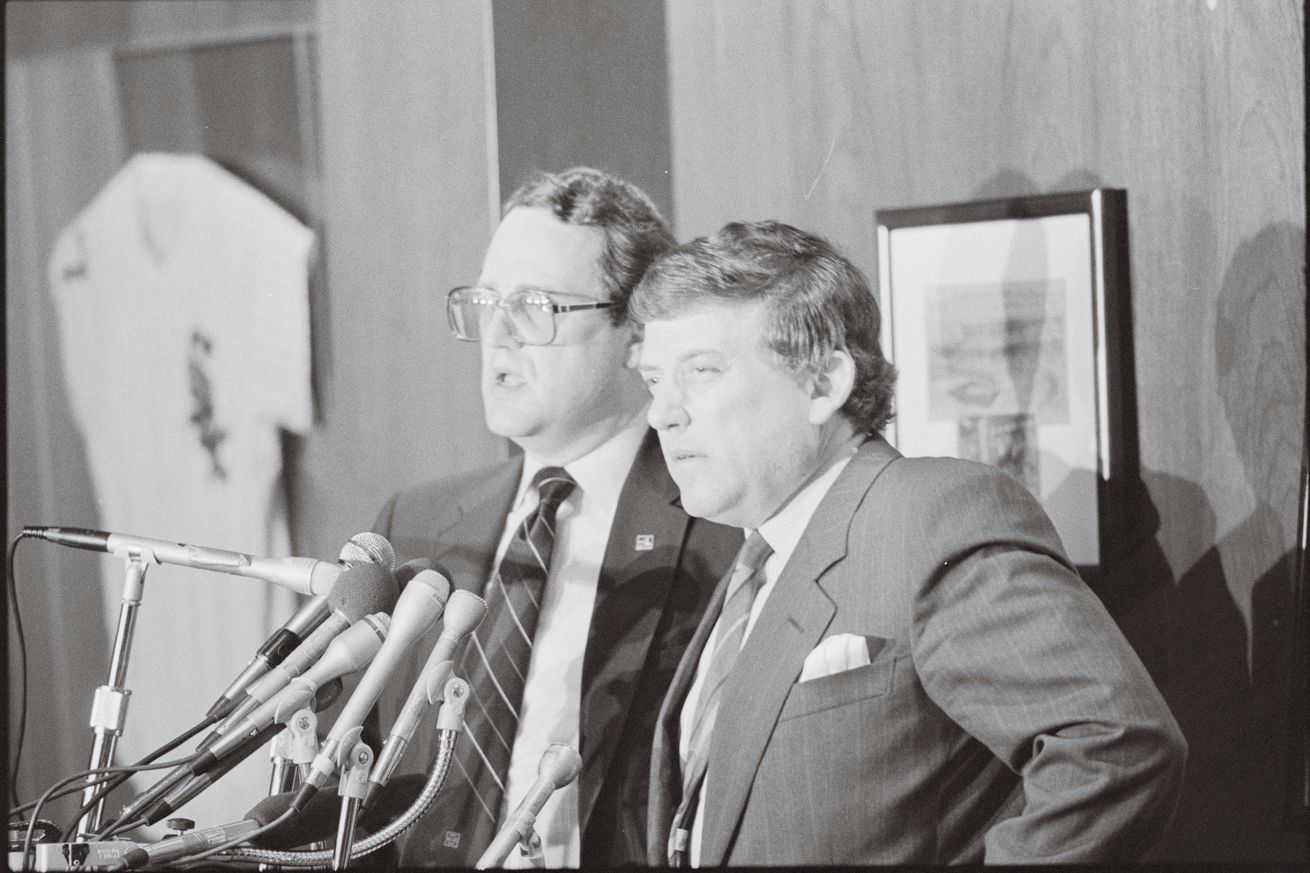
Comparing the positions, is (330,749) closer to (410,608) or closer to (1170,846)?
(410,608)

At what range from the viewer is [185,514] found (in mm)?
2451

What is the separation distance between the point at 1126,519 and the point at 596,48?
3.99ft

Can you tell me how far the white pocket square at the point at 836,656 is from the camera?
182cm

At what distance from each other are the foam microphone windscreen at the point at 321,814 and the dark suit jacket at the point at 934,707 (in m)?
0.45

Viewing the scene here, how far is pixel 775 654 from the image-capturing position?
191 centimetres

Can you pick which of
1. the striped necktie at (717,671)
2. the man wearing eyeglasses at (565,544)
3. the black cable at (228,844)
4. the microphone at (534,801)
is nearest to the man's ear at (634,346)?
the man wearing eyeglasses at (565,544)

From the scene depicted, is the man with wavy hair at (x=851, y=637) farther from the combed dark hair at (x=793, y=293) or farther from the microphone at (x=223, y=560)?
the microphone at (x=223, y=560)

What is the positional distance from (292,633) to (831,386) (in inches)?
33.6

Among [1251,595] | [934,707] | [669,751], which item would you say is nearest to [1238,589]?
[1251,595]

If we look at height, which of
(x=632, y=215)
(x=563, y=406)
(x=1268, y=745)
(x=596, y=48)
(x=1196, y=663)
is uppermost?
(x=596, y=48)

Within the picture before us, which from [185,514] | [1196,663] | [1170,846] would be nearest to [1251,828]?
[1170,846]

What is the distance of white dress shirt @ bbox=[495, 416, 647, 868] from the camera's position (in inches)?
85.6

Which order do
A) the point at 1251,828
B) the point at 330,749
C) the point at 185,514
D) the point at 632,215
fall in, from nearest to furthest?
1. the point at 330,749
2. the point at 1251,828
3. the point at 632,215
4. the point at 185,514

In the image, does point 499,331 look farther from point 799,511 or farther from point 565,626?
point 799,511
